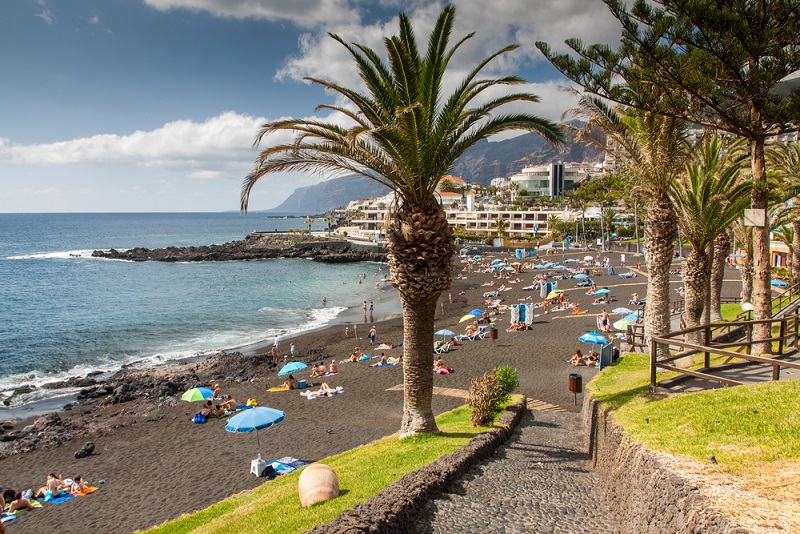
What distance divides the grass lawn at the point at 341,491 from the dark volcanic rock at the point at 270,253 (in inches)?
2848

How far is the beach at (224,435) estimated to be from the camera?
1245 centimetres

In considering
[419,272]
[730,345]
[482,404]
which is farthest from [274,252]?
[730,345]

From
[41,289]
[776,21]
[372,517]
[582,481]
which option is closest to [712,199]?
[776,21]

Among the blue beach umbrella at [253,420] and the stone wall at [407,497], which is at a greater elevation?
the stone wall at [407,497]

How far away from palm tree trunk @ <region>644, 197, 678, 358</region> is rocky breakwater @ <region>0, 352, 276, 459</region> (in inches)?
689

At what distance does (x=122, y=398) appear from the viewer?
72.2ft

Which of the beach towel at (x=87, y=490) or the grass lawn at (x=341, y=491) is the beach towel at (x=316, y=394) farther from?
the grass lawn at (x=341, y=491)

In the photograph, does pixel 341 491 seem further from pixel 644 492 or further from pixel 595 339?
pixel 595 339

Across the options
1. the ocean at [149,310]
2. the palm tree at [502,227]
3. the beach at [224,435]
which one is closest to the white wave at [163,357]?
the ocean at [149,310]

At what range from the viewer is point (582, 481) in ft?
29.1

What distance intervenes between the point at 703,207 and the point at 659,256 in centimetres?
276

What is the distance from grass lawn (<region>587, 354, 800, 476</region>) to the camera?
5.57 metres

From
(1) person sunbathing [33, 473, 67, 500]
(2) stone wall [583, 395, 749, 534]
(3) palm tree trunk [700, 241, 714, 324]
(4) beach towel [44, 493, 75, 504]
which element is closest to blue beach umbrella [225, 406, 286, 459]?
(4) beach towel [44, 493, 75, 504]

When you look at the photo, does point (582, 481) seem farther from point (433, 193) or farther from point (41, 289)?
point (41, 289)
